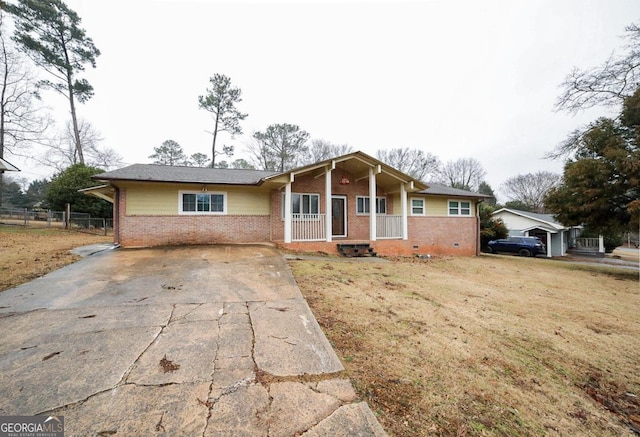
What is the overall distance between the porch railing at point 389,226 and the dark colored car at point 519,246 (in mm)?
13400

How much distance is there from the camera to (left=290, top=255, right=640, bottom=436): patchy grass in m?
2.01

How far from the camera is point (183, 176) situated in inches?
410

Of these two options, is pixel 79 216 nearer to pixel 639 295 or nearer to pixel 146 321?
pixel 146 321

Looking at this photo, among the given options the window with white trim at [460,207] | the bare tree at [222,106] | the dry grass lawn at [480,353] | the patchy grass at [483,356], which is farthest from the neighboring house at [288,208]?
the bare tree at [222,106]

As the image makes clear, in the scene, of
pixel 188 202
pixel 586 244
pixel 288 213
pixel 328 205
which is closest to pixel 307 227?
pixel 288 213

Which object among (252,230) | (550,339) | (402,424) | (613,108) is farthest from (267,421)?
(613,108)

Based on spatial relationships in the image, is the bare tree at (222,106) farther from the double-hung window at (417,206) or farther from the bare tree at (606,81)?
the bare tree at (606,81)

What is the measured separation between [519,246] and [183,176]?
23902 millimetres

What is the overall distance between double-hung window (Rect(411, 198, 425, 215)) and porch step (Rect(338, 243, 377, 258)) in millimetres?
4253

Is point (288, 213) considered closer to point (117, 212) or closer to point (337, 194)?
point (337, 194)

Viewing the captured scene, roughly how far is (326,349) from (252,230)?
28.9ft

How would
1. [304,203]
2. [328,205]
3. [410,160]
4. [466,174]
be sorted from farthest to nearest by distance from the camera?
[466,174], [410,160], [304,203], [328,205]

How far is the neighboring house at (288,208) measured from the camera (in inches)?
379

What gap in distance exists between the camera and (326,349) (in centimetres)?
273
